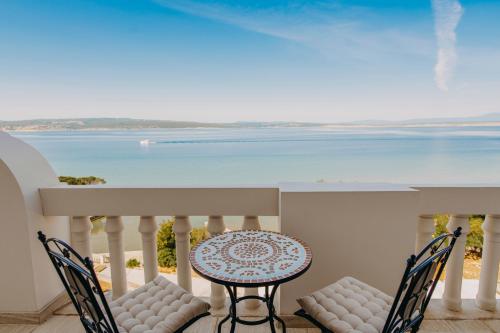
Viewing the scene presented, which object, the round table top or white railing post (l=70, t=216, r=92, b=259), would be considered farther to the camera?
white railing post (l=70, t=216, r=92, b=259)

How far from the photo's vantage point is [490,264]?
197cm

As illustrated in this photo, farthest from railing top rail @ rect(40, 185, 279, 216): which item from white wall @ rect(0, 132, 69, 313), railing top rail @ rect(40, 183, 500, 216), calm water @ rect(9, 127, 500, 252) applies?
calm water @ rect(9, 127, 500, 252)

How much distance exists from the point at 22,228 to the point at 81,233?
1.12 feet

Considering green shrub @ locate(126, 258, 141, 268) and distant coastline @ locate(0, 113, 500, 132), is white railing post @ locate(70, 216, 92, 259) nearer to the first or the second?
green shrub @ locate(126, 258, 141, 268)

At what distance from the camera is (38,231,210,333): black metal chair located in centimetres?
101

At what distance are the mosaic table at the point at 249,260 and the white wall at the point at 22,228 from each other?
1.19 m

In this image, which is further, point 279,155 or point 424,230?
point 279,155

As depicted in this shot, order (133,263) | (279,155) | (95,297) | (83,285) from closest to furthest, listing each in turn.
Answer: (83,285) < (95,297) < (133,263) < (279,155)

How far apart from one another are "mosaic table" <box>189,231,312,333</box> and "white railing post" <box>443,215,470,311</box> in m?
1.16

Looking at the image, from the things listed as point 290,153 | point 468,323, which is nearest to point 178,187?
point 468,323

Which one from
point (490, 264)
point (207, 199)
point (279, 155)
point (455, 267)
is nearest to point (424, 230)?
point (455, 267)

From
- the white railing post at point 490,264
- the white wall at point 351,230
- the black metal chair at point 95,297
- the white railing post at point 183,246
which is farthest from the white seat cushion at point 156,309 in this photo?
the white railing post at point 490,264

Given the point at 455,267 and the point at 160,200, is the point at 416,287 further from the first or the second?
the point at 160,200

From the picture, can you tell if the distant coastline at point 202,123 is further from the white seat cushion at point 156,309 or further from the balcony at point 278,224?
the white seat cushion at point 156,309
